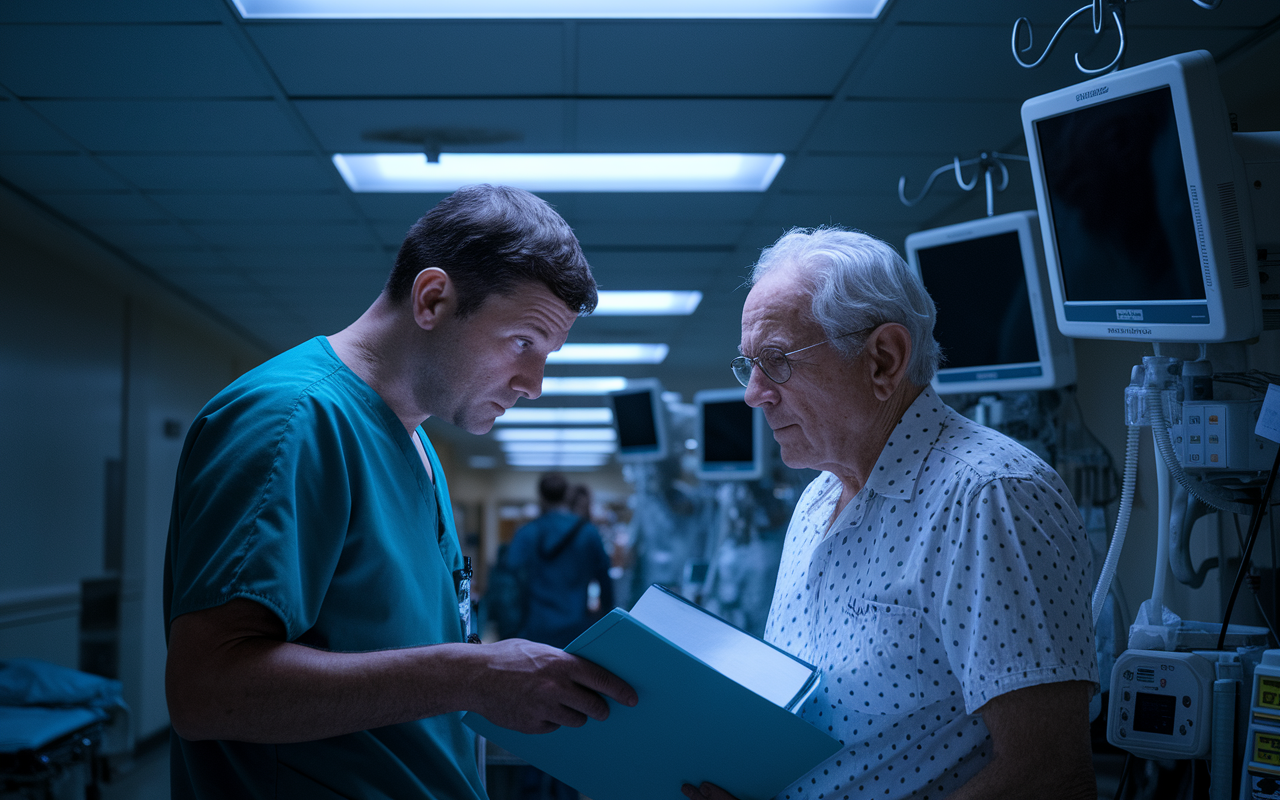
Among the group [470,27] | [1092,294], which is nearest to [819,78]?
[470,27]

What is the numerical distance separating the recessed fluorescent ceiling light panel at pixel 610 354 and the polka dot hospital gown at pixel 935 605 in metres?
6.52

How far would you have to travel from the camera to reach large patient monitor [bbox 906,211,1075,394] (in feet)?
7.52

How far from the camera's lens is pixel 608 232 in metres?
4.93

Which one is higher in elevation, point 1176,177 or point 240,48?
point 240,48

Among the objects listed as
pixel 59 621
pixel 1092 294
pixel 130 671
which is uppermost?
pixel 1092 294

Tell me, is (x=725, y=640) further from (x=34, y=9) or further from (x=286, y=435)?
(x=34, y=9)

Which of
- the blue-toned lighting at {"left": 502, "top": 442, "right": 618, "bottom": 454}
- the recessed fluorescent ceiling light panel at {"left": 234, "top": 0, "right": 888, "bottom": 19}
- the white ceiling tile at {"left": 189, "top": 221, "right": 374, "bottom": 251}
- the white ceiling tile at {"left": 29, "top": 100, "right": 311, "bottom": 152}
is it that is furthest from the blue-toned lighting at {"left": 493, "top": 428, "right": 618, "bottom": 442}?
the recessed fluorescent ceiling light panel at {"left": 234, "top": 0, "right": 888, "bottom": 19}

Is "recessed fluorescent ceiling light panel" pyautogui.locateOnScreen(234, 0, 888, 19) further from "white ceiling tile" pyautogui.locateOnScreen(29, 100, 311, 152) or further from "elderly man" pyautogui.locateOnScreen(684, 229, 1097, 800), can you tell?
"elderly man" pyautogui.locateOnScreen(684, 229, 1097, 800)

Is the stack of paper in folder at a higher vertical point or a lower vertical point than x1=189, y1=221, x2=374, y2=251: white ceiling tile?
lower

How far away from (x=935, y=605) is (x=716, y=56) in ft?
7.52

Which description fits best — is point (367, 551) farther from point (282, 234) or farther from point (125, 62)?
point (282, 234)

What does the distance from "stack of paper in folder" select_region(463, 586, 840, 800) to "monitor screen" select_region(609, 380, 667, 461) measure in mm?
3770

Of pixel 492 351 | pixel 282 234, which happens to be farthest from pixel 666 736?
pixel 282 234

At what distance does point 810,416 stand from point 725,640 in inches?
14.6
